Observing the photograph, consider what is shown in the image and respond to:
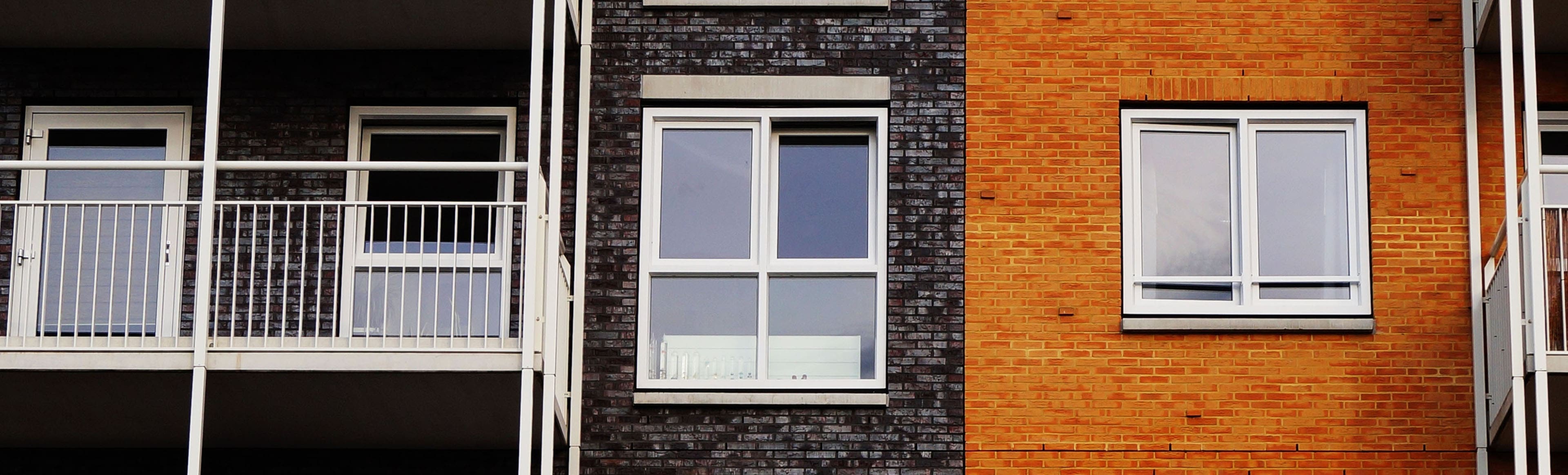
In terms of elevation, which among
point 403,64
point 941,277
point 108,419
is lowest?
point 108,419

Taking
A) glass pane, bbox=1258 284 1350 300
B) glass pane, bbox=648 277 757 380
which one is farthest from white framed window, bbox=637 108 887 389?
glass pane, bbox=1258 284 1350 300

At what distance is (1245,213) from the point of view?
11141 mm

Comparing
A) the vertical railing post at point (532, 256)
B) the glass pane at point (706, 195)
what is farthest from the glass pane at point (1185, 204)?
the vertical railing post at point (532, 256)

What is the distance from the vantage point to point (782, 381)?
11.0 metres

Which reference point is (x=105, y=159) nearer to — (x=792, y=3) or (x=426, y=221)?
(x=426, y=221)

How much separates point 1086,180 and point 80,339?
5.48 metres

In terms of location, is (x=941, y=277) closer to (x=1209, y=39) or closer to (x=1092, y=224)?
(x=1092, y=224)

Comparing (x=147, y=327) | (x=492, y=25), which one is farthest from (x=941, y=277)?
(x=147, y=327)

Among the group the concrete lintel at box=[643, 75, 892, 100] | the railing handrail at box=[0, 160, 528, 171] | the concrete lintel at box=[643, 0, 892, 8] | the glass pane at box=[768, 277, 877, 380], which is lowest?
the glass pane at box=[768, 277, 877, 380]

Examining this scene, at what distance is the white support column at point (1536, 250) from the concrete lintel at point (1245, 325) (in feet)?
3.58

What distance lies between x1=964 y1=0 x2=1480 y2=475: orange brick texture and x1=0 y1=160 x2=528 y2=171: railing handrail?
2921 millimetres

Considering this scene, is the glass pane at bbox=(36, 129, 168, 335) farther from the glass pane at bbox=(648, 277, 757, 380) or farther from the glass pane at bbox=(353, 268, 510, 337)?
the glass pane at bbox=(648, 277, 757, 380)

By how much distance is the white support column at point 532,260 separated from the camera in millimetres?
9586

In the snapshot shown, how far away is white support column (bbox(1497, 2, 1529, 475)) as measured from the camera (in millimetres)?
9797
